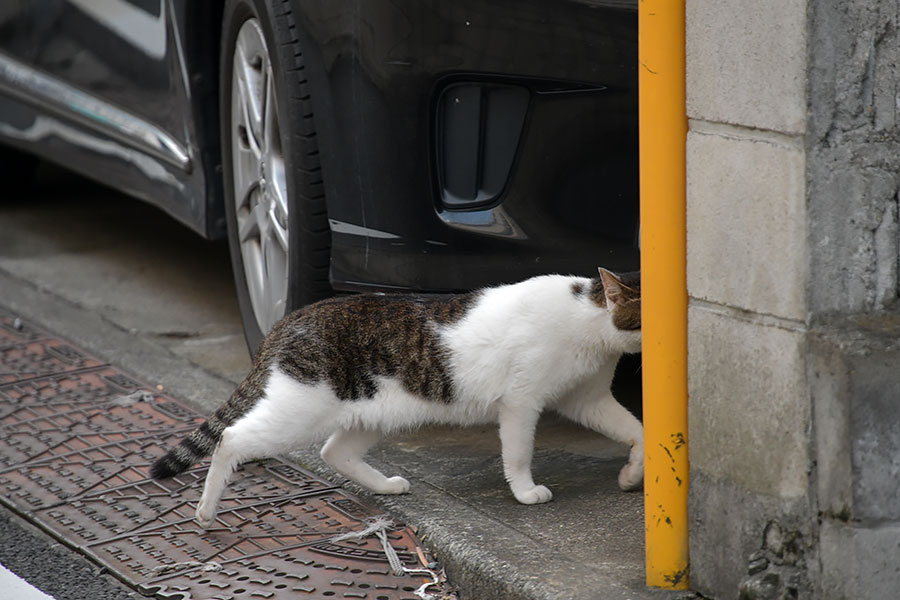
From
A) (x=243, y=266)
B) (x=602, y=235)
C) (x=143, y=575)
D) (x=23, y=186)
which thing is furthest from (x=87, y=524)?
(x=23, y=186)

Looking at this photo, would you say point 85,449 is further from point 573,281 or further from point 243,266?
point 573,281

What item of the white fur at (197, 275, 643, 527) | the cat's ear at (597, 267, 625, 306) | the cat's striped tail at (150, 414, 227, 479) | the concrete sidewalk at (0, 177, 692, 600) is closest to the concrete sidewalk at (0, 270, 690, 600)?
the concrete sidewalk at (0, 177, 692, 600)

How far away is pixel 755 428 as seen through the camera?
7.98ft

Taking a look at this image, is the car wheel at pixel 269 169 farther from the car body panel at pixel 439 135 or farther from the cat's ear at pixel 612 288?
the cat's ear at pixel 612 288

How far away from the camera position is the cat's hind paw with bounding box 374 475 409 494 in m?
3.33

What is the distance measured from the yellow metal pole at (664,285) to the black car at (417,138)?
1.76ft

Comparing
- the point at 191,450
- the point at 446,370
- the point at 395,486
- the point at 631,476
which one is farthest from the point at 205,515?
the point at 631,476

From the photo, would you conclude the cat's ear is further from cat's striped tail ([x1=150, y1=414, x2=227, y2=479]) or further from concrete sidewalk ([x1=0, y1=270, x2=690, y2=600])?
cat's striped tail ([x1=150, y1=414, x2=227, y2=479])

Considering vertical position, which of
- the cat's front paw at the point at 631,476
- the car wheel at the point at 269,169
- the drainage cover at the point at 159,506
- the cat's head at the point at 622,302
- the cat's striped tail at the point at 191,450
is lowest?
the drainage cover at the point at 159,506

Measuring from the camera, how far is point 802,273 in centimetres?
228

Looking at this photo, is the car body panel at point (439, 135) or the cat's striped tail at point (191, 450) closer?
the car body panel at point (439, 135)

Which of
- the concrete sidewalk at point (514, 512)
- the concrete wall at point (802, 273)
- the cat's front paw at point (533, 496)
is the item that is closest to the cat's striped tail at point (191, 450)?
the concrete sidewalk at point (514, 512)

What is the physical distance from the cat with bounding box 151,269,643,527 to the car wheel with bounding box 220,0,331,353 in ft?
1.26

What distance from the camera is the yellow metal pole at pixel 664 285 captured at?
2.45m
